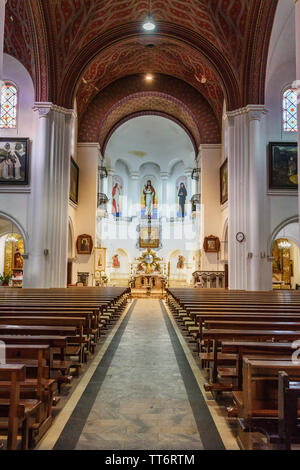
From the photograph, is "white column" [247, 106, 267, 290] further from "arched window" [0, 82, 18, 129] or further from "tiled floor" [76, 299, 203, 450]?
"arched window" [0, 82, 18, 129]

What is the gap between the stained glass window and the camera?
16141mm

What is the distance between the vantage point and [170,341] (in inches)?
309

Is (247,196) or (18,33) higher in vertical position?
(18,33)

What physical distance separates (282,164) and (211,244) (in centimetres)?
621

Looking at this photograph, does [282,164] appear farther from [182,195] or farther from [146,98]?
[182,195]

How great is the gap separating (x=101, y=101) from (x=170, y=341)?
16534 millimetres

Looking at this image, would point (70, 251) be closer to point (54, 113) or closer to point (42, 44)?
point (54, 113)

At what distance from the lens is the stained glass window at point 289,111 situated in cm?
1614

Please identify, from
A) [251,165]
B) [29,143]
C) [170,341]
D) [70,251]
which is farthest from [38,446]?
[70,251]

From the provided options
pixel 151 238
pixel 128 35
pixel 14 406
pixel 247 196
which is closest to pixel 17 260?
pixel 151 238

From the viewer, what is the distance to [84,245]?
65.9 ft

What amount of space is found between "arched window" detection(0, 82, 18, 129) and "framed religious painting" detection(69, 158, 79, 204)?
132 inches

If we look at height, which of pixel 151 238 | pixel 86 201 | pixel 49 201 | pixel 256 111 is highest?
pixel 256 111

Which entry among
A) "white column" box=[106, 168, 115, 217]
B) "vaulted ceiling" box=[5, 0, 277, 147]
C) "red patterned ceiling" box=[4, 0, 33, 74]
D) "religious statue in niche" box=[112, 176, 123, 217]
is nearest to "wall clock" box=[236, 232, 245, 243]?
"vaulted ceiling" box=[5, 0, 277, 147]
